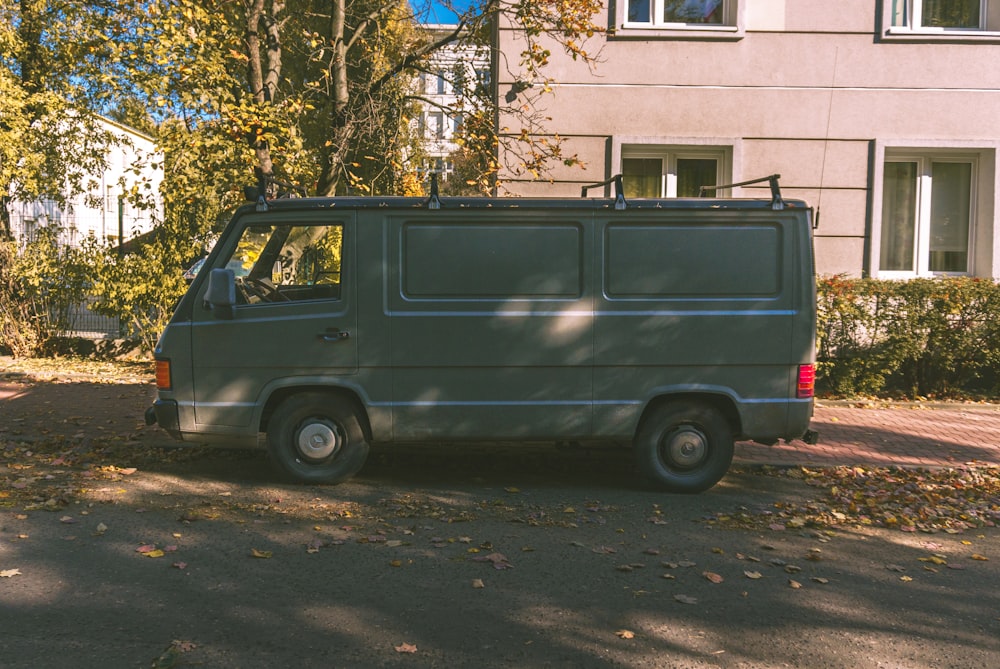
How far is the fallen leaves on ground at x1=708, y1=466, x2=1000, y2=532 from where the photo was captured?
6.66 metres

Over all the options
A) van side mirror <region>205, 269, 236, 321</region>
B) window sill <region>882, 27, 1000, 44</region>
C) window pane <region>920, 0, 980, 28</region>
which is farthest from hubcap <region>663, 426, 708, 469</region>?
window pane <region>920, 0, 980, 28</region>

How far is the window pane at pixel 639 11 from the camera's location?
13.1 meters

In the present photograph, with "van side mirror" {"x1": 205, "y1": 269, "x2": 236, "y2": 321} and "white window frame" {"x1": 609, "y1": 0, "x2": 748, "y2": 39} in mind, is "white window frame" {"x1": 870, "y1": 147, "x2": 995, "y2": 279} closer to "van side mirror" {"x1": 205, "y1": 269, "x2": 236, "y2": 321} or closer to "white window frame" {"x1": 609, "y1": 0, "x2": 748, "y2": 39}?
"white window frame" {"x1": 609, "y1": 0, "x2": 748, "y2": 39}

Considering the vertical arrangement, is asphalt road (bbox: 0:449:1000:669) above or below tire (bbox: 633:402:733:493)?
below

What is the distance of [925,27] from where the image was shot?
43.1ft

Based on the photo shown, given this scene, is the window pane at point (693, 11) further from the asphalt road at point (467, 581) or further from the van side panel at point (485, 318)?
the asphalt road at point (467, 581)

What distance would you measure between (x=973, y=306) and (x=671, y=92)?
4824 mm

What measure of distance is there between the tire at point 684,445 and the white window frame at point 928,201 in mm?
7034

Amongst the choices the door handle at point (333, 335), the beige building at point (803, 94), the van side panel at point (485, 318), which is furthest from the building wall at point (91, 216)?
the van side panel at point (485, 318)

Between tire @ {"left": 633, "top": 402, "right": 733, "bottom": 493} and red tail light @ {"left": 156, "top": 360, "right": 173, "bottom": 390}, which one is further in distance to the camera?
tire @ {"left": 633, "top": 402, "right": 733, "bottom": 493}

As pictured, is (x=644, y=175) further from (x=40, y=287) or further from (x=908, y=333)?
(x=40, y=287)

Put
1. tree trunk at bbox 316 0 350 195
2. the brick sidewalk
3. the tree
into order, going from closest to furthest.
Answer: the brick sidewalk
the tree
tree trunk at bbox 316 0 350 195

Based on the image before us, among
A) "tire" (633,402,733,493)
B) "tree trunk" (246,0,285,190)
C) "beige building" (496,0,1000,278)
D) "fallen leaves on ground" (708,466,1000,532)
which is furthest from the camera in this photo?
"beige building" (496,0,1000,278)

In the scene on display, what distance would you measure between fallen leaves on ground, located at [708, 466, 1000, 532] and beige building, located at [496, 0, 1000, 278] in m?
5.48
